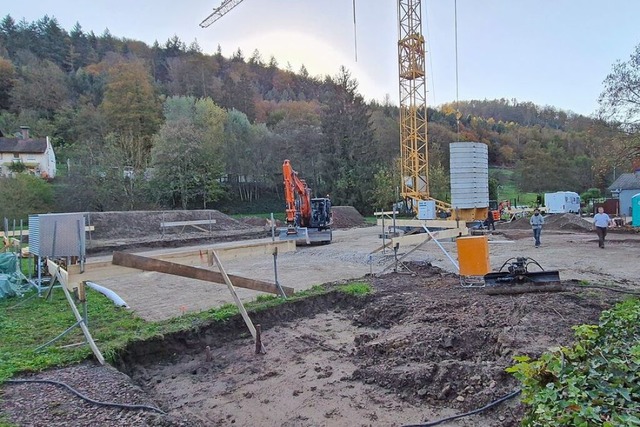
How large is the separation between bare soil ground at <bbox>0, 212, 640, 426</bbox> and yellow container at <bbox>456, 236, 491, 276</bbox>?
0.47 m

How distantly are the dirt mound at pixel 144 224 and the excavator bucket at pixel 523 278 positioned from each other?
65.8 ft

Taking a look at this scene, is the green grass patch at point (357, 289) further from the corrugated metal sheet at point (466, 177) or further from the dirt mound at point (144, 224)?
the dirt mound at point (144, 224)

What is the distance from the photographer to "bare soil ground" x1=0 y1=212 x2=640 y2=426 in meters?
4.21

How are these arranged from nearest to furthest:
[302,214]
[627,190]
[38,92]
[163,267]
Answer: [163,267] → [302,214] → [627,190] → [38,92]

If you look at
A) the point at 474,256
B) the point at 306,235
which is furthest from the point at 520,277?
the point at 306,235

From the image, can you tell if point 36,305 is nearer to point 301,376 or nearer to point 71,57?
point 301,376

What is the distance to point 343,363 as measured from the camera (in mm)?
5586

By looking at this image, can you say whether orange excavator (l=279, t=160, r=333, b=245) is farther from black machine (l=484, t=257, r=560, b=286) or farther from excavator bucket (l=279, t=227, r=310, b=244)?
black machine (l=484, t=257, r=560, b=286)

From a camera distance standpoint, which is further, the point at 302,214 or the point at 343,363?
the point at 302,214

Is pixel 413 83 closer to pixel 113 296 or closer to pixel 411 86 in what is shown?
pixel 411 86

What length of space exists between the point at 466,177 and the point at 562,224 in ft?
30.6

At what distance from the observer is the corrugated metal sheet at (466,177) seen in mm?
19484

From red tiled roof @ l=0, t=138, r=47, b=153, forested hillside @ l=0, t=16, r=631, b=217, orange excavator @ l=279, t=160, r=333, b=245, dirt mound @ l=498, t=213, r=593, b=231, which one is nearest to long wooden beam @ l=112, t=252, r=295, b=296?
orange excavator @ l=279, t=160, r=333, b=245

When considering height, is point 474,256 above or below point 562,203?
below
